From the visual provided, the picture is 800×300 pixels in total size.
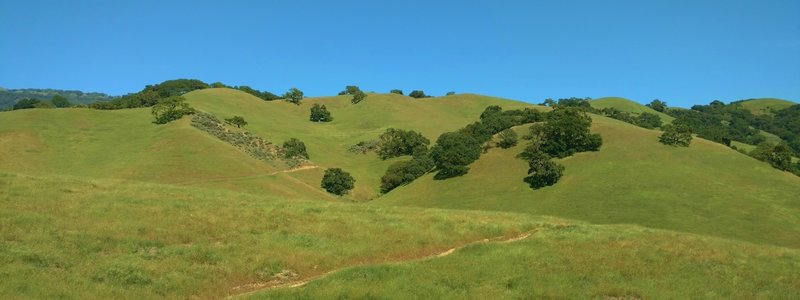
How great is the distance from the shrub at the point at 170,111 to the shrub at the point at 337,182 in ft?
128

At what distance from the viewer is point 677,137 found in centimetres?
9050

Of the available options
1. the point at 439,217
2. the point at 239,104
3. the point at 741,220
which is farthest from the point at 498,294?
the point at 239,104

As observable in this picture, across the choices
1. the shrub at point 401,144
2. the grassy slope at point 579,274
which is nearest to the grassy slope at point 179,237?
the grassy slope at point 579,274

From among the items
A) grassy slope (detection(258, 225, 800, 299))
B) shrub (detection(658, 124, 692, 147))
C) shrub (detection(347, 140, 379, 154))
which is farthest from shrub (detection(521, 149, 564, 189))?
shrub (detection(347, 140, 379, 154))

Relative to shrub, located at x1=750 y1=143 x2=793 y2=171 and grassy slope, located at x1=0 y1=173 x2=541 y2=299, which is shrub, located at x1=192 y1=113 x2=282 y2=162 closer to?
grassy slope, located at x1=0 y1=173 x2=541 y2=299

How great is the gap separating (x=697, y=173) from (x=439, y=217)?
2236 inches

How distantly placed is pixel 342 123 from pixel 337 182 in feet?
286

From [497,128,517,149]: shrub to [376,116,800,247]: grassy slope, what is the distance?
1562 mm

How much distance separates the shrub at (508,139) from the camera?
99125mm

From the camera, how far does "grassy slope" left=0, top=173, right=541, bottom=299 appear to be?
19.1 metres

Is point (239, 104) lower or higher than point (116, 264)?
higher

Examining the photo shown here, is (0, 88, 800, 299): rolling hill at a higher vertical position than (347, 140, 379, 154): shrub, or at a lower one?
lower

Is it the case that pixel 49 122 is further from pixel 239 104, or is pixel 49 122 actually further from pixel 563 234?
pixel 563 234

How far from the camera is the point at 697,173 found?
7800 centimetres
